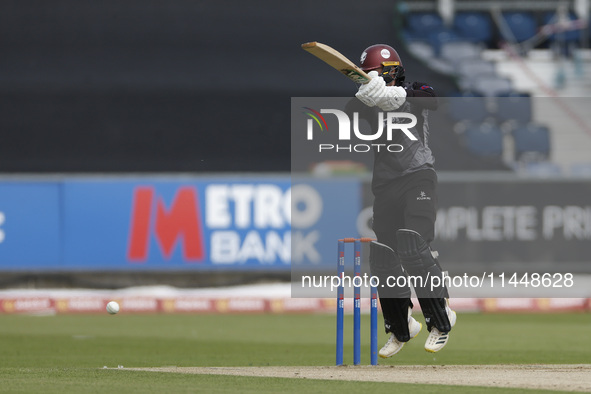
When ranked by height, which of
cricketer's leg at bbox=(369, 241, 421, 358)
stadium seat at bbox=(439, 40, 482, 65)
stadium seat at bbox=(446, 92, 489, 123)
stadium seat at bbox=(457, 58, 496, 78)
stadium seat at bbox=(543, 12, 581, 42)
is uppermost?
stadium seat at bbox=(543, 12, 581, 42)

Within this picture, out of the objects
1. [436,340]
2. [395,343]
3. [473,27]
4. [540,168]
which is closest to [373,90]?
[436,340]

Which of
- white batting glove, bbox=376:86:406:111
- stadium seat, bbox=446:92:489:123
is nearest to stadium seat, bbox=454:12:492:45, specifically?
stadium seat, bbox=446:92:489:123

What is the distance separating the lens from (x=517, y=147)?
56.7ft

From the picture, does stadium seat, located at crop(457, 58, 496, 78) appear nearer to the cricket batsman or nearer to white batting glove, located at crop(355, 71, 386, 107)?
the cricket batsman

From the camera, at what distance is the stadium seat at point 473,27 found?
2108 centimetres

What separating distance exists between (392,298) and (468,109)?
11.4 metres

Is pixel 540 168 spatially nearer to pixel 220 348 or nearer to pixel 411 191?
pixel 220 348

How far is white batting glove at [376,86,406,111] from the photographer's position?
22.1ft

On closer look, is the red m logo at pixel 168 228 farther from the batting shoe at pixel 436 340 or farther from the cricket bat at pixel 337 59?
the cricket bat at pixel 337 59

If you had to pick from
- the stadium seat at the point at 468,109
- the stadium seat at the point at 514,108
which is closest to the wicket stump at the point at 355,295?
the stadium seat at the point at 468,109

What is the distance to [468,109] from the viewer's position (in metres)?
18.2

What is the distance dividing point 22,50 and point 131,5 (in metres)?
2.07

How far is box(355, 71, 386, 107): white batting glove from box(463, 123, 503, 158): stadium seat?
32.4ft

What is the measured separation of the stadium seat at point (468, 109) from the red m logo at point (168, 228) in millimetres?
5172
